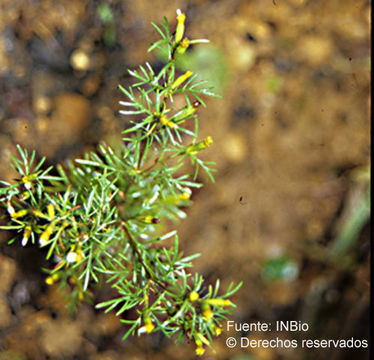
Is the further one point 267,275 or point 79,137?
point 267,275

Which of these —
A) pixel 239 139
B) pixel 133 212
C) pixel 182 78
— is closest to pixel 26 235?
pixel 133 212

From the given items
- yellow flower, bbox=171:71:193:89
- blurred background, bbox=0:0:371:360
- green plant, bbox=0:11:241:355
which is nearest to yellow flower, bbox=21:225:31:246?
green plant, bbox=0:11:241:355

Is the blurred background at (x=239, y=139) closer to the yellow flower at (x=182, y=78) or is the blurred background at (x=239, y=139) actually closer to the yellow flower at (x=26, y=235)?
the yellow flower at (x=26, y=235)

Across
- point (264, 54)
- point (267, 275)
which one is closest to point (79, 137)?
point (264, 54)

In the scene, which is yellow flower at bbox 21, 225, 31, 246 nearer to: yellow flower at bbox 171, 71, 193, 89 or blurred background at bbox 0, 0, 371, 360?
blurred background at bbox 0, 0, 371, 360

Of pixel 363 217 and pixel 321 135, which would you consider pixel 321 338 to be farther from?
pixel 321 135

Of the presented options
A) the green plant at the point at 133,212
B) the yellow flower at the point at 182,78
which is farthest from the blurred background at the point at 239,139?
the yellow flower at the point at 182,78
